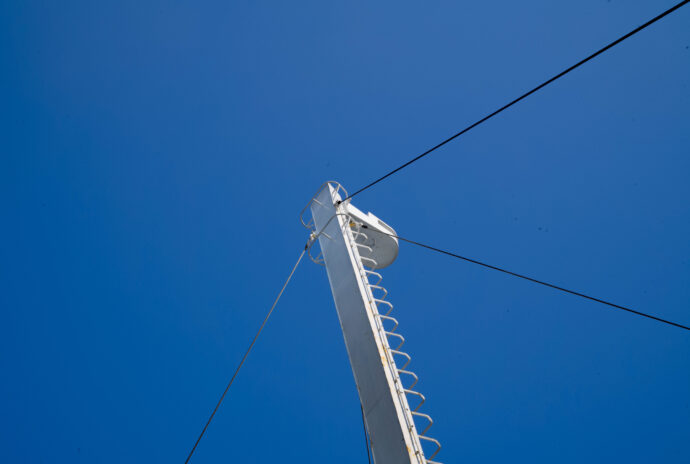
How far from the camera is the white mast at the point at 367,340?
3.23 meters

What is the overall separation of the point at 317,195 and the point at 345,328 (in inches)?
81.3

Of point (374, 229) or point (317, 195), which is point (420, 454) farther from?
point (317, 195)

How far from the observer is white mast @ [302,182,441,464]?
3.23 m

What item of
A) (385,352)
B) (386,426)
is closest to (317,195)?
(385,352)

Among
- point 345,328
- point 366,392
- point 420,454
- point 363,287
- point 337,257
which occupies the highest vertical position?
point 337,257

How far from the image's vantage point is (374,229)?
5465mm

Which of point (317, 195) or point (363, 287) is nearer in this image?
point (363, 287)

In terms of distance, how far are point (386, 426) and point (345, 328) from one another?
3.45ft

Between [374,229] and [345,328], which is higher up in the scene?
[374,229]

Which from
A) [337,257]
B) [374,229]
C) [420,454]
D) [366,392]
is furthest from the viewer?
[374,229]

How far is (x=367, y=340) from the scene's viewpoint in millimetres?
3783

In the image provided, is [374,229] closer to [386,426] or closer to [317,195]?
[317,195]

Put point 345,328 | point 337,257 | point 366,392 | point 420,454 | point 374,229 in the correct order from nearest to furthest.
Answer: point 420,454
point 366,392
point 345,328
point 337,257
point 374,229

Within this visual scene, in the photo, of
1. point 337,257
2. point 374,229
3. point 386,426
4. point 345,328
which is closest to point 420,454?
point 386,426
